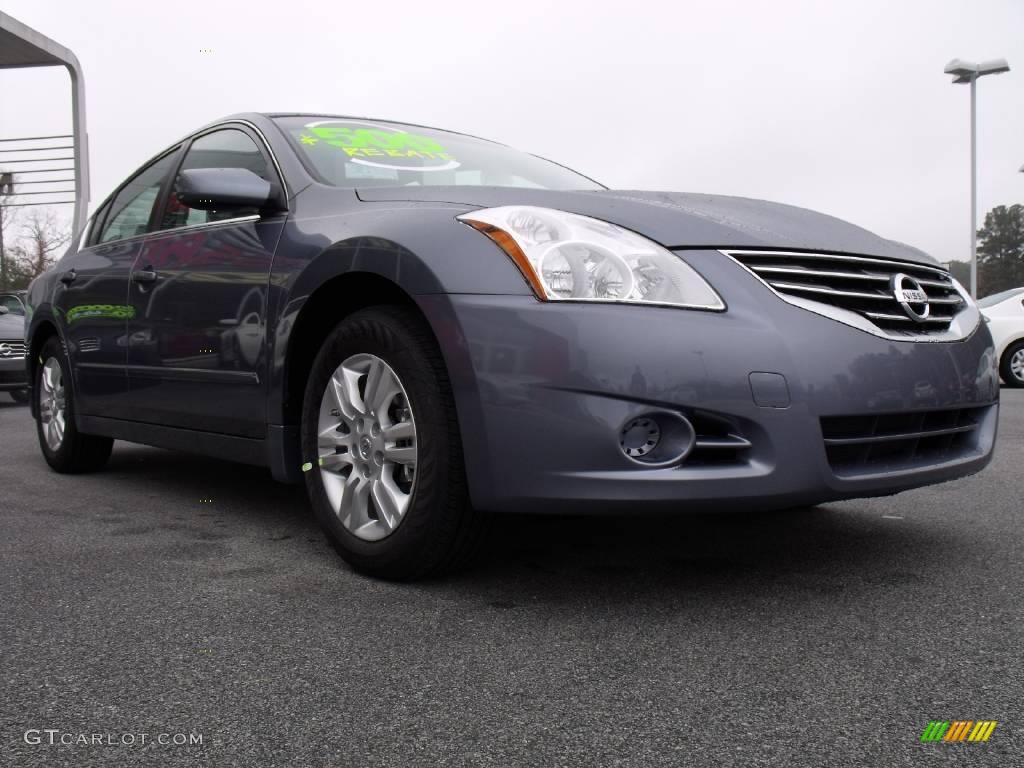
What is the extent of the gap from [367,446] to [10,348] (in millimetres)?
9625

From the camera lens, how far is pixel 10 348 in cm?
1112

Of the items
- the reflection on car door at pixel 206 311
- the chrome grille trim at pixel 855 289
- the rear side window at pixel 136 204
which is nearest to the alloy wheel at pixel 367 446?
the reflection on car door at pixel 206 311

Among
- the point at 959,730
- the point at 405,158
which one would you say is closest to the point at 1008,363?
the point at 405,158

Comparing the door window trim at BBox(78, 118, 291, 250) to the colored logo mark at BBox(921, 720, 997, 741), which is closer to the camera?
the colored logo mark at BBox(921, 720, 997, 741)

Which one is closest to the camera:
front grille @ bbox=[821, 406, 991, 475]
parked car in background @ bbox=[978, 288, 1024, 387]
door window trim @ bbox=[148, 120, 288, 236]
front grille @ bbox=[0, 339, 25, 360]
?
front grille @ bbox=[821, 406, 991, 475]

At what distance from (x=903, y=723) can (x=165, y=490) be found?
3.60 meters

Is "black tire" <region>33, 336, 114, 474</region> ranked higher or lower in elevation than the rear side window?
lower

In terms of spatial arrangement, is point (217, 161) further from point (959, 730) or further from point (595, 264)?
point (959, 730)

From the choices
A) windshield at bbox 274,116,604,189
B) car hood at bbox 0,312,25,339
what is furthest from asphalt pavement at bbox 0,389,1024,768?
car hood at bbox 0,312,25,339

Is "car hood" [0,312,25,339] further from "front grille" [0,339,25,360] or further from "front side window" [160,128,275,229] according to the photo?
"front side window" [160,128,275,229]

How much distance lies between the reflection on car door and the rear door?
149 mm

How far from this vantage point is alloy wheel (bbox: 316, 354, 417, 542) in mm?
2789

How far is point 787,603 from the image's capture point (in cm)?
261

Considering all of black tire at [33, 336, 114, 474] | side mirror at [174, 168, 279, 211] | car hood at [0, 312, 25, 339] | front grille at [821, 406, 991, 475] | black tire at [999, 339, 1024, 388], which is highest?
side mirror at [174, 168, 279, 211]
